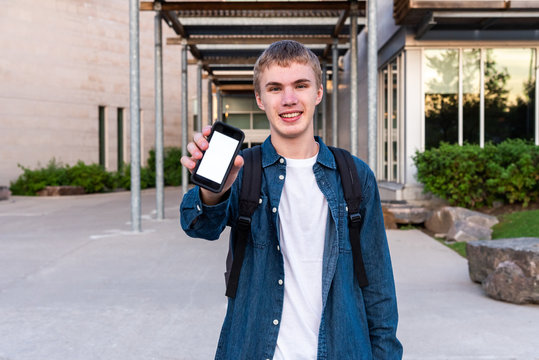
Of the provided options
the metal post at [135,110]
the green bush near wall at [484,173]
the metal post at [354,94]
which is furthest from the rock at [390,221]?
the metal post at [135,110]

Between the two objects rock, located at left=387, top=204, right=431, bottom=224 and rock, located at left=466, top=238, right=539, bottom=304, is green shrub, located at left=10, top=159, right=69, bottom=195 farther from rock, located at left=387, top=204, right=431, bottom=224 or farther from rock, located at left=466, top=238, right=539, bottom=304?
rock, located at left=466, top=238, right=539, bottom=304

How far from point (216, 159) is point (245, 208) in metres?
0.29

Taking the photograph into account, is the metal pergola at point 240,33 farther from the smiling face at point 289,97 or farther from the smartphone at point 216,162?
the smartphone at point 216,162

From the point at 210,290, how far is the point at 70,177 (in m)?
17.5

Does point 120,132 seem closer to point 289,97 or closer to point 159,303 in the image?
point 159,303

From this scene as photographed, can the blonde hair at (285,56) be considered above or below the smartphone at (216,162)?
above

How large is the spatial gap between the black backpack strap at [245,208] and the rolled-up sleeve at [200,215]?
68mm

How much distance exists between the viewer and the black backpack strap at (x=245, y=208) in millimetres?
2074

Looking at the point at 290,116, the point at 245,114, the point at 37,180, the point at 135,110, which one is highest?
the point at 245,114

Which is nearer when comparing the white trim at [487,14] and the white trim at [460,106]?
the white trim at [487,14]

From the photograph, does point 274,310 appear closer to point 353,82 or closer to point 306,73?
point 306,73

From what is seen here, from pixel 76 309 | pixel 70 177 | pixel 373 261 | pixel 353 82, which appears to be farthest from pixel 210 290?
pixel 70 177

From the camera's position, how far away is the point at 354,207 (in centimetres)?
213

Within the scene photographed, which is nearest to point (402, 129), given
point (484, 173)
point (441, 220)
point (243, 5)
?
point (484, 173)
